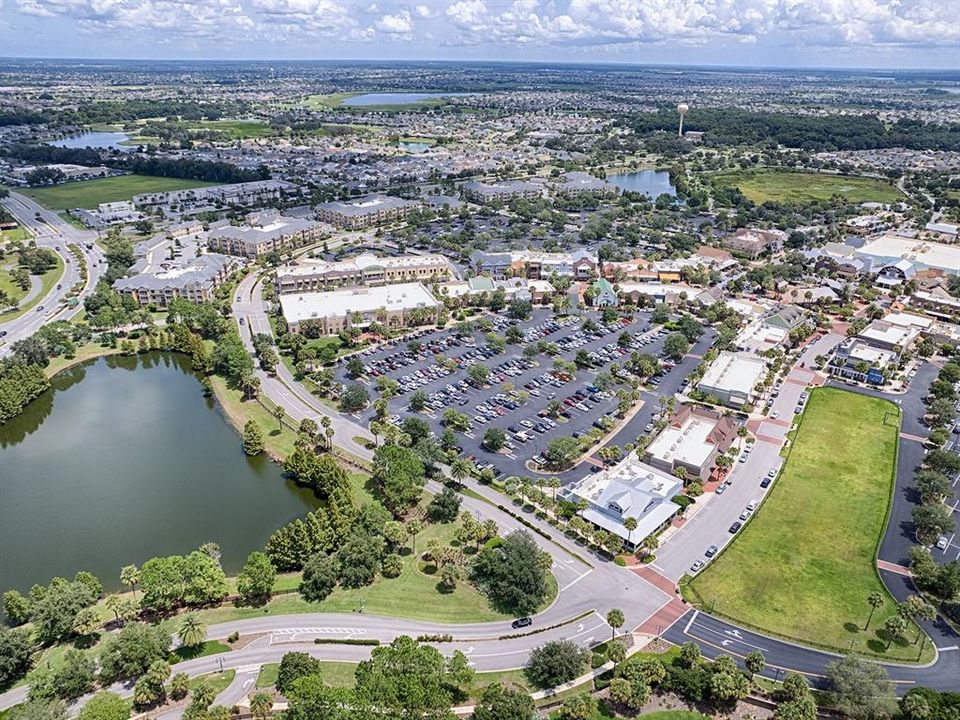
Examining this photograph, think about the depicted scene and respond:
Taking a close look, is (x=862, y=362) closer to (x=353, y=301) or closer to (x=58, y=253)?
(x=353, y=301)

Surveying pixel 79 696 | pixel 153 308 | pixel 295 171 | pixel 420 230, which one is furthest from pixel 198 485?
pixel 295 171

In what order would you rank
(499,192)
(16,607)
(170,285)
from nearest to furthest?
(16,607) → (170,285) → (499,192)

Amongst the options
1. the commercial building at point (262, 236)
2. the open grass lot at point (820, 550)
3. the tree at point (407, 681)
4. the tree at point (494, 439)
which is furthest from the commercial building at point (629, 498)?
the commercial building at point (262, 236)

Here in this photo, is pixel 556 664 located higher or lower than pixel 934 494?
lower

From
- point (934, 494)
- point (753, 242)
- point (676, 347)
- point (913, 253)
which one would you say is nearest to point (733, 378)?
point (676, 347)

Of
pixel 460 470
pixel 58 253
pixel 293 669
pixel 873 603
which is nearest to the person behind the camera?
pixel 293 669

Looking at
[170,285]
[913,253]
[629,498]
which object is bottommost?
[629,498]
